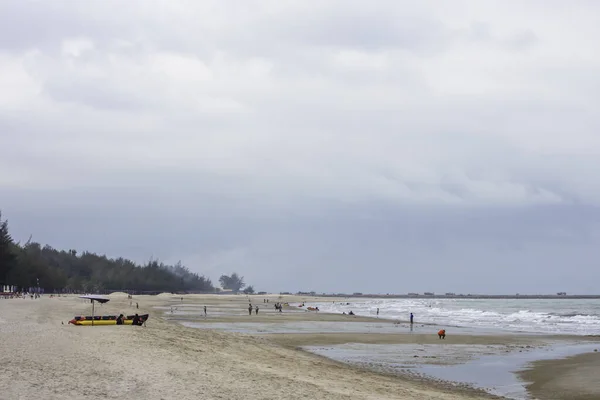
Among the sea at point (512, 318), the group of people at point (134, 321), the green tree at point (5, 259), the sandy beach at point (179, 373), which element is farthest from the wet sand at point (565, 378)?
the green tree at point (5, 259)

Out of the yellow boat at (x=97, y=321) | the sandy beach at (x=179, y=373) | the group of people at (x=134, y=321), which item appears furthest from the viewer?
the group of people at (x=134, y=321)

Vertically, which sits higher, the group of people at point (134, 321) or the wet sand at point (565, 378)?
the group of people at point (134, 321)

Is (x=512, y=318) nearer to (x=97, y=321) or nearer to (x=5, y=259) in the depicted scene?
(x=97, y=321)

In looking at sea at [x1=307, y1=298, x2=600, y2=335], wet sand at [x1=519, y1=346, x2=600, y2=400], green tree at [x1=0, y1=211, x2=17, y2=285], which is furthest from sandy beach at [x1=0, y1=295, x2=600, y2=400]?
green tree at [x1=0, y1=211, x2=17, y2=285]

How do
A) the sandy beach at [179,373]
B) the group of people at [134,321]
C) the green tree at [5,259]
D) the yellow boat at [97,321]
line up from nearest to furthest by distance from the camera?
the sandy beach at [179,373], the yellow boat at [97,321], the group of people at [134,321], the green tree at [5,259]

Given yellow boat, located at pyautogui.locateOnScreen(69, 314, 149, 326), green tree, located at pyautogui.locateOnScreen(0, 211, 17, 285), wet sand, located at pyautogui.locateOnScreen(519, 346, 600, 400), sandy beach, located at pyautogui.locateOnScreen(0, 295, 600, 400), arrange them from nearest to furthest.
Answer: sandy beach, located at pyautogui.locateOnScreen(0, 295, 600, 400), wet sand, located at pyautogui.locateOnScreen(519, 346, 600, 400), yellow boat, located at pyautogui.locateOnScreen(69, 314, 149, 326), green tree, located at pyautogui.locateOnScreen(0, 211, 17, 285)

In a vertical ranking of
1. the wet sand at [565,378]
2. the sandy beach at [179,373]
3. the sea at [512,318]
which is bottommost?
the sea at [512,318]

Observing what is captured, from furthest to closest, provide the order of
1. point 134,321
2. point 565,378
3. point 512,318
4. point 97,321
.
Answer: point 512,318 < point 134,321 < point 97,321 < point 565,378

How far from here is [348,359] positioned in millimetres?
29938

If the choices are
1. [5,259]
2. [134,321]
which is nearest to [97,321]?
[134,321]

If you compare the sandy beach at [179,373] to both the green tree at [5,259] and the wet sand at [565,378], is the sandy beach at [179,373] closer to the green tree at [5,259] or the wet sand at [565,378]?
the wet sand at [565,378]

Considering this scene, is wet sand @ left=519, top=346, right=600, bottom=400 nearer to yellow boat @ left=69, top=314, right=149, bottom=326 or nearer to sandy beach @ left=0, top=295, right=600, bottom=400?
sandy beach @ left=0, top=295, right=600, bottom=400

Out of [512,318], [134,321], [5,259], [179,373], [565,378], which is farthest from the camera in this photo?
[5,259]

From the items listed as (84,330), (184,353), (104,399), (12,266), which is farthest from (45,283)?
(104,399)
